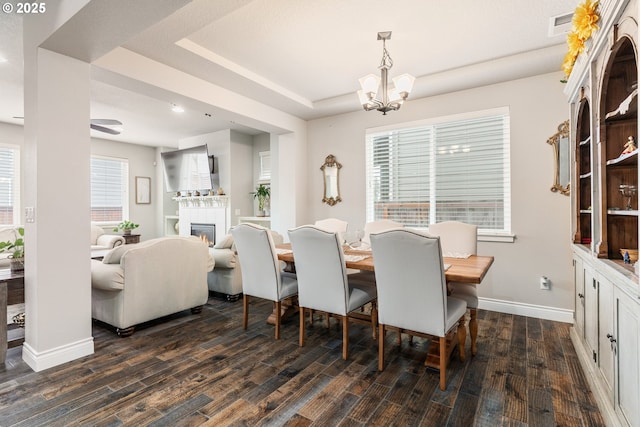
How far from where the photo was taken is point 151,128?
614 centimetres

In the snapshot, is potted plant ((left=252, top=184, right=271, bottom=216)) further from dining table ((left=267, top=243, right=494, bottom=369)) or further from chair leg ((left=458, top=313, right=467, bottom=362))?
chair leg ((left=458, top=313, right=467, bottom=362))

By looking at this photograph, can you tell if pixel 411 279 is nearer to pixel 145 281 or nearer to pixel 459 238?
pixel 459 238

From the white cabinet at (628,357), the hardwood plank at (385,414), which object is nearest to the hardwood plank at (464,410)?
the hardwood plank at (385,414)

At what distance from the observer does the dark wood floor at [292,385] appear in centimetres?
182

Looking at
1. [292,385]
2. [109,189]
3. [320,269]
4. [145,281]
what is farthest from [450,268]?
[109,189]

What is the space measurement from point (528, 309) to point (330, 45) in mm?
3412

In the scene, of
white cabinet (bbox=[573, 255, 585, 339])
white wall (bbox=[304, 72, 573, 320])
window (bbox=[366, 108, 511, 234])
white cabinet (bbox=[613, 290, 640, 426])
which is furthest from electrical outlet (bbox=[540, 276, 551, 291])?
white cabinet (bbox=[613, 290, 640, 426])

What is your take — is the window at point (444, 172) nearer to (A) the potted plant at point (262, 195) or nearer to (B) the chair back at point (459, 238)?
(B) the chair back at point (459, 238)

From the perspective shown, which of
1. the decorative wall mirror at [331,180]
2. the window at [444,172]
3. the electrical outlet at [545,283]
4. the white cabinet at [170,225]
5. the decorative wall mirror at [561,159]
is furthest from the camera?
the white cabinet at [170,225]

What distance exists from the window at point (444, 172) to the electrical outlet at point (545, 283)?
23.2 inches

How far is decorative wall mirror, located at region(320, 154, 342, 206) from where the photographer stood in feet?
15.9

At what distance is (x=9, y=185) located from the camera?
573 cm

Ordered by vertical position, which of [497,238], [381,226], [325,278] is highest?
[381,226]

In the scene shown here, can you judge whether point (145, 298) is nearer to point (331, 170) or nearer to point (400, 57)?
point (331, 170)
